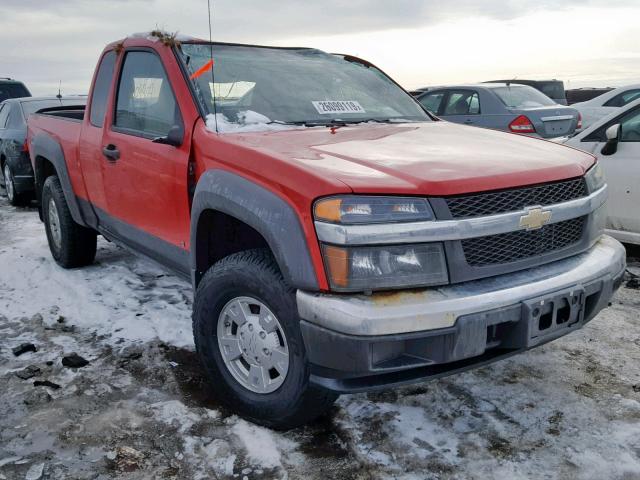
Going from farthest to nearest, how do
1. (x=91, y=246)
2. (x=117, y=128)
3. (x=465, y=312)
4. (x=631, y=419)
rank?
(x=91, y=246) < (x=117, y=128) < (x=631, y=419) < (x=465, y=312)

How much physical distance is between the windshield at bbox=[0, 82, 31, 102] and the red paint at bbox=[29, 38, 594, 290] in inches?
490

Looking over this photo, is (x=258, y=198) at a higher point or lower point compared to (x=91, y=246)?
higher

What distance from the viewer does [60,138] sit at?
4980mm

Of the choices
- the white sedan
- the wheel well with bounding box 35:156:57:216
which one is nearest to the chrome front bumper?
the white sedan

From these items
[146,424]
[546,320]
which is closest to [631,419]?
[546,320]

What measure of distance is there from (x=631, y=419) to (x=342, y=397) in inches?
53.9

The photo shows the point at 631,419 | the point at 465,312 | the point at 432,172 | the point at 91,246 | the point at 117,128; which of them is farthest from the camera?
the point at 91,246

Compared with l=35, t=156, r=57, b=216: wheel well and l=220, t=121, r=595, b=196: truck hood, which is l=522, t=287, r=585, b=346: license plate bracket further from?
l=35, t=156, r=57, b=216: wheel well

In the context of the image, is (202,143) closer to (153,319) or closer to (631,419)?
(153,319)

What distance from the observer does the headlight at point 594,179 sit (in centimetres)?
294

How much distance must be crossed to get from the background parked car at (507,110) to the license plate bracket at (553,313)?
7491 millimetres

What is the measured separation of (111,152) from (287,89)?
126cm

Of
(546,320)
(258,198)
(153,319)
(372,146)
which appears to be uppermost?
(372,146)

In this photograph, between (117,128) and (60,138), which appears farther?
(60,138)
